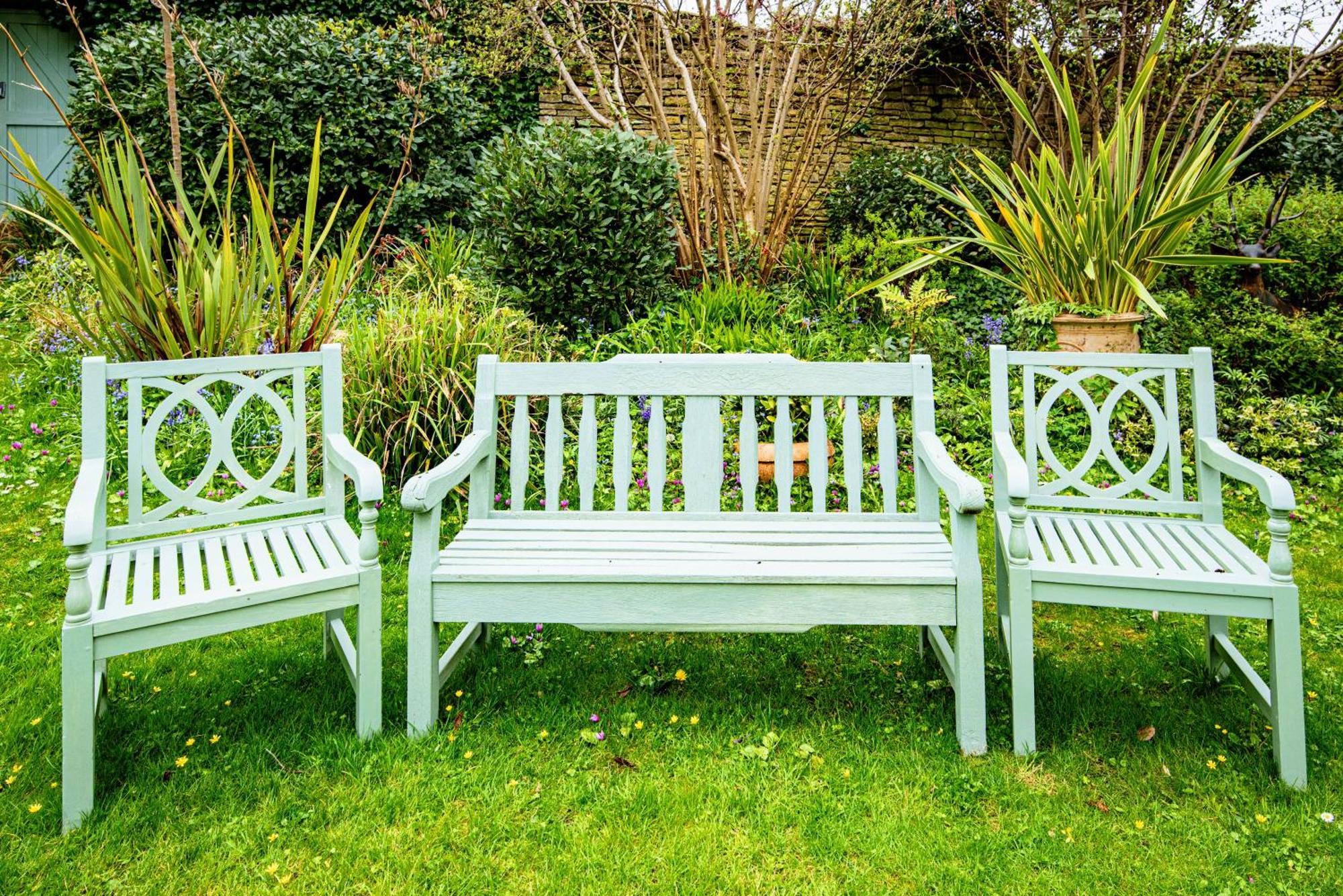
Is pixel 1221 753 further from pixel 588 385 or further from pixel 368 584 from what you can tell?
pixel 368 584

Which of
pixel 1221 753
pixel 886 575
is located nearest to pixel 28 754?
pixel 886 575

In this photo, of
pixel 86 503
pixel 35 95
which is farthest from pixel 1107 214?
pixel 35 95

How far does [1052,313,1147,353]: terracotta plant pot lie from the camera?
3.75 m

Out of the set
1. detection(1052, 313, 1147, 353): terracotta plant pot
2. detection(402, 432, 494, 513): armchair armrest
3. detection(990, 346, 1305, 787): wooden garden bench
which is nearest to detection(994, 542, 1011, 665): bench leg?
detection(990, 346, 1305, 787): wooden garden bench

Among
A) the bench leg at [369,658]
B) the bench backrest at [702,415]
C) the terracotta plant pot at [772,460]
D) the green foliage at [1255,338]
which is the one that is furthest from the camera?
the green foliage at [1255,338]

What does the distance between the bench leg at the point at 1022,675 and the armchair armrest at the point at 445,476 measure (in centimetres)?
140

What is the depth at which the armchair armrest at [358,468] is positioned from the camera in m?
2.03

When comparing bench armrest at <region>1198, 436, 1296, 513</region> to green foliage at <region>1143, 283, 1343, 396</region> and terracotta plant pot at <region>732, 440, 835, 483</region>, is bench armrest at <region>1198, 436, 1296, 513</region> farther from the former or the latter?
green foliage at <region>1143, 283, 1343, 396</region>

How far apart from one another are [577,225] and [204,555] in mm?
3085

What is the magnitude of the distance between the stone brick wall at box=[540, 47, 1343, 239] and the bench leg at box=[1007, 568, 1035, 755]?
601 cm

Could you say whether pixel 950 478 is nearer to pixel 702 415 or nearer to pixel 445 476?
pixel 702 415

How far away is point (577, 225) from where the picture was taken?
477 cm

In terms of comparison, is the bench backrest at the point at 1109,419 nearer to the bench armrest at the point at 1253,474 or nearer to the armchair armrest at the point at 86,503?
the bench armrest at the point at 1253,474

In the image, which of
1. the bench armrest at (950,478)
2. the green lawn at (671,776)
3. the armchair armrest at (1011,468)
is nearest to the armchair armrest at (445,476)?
the green lawn at (671,776)
